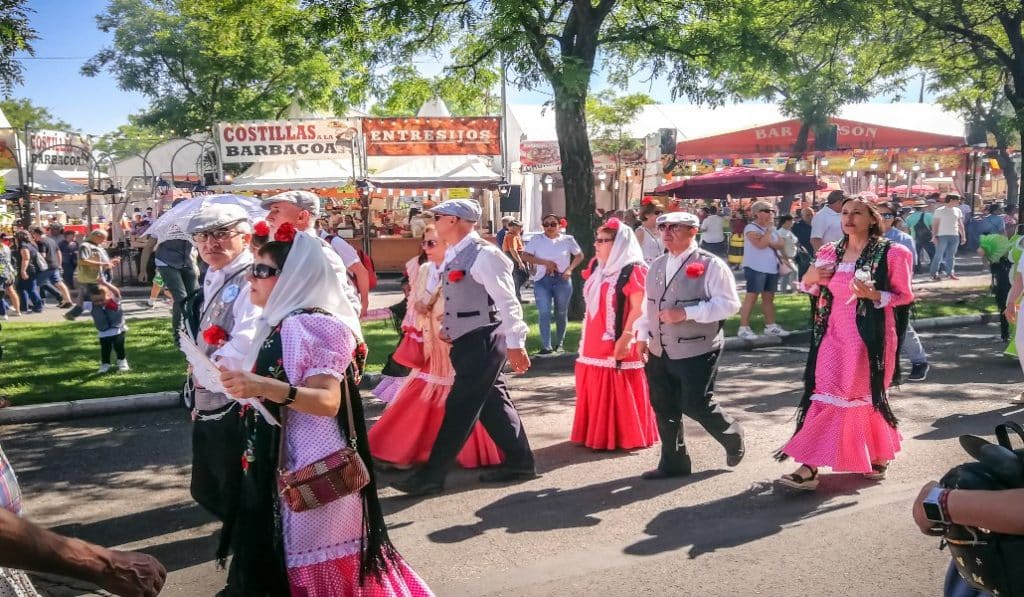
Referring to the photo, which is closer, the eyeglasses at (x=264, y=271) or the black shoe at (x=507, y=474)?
the eyeglasses at (x=264, y=271)

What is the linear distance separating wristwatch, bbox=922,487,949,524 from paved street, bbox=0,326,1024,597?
2326 mm

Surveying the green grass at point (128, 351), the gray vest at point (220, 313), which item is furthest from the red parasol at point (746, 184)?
the gray vest at point (220, 313)

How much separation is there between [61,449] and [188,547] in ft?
9.44

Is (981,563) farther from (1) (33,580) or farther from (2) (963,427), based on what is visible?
(2) (963,427)

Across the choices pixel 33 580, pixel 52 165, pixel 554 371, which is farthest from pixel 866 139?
pixel 33 580

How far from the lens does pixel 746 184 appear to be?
21141 mm

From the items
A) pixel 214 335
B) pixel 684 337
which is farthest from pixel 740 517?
pixel 214 335

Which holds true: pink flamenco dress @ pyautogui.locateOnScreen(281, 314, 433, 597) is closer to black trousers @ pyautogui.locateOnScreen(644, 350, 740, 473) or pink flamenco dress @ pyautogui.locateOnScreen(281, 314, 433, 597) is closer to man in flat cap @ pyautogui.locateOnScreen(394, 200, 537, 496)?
man in flat cap @ pyautogui.locateOnScreen(394, 200, 537, 496)

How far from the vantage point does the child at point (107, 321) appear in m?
10.0

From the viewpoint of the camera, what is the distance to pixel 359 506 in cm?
339

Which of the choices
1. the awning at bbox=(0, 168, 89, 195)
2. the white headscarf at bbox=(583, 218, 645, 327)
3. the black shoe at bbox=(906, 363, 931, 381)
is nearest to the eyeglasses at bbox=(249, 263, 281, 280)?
the white headscarf at bbox=(583, 218, 645, 327)

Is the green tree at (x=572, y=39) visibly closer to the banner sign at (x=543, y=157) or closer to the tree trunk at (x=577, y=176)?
the tree trunk at (x=577, y=176)

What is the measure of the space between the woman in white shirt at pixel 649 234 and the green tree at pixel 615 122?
19007mm

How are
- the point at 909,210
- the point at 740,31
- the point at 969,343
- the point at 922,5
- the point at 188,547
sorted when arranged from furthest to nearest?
the point at 909,210 < the point at 922,5 < the point at 740,31 < the point at 969,343 < the point at 188,547
